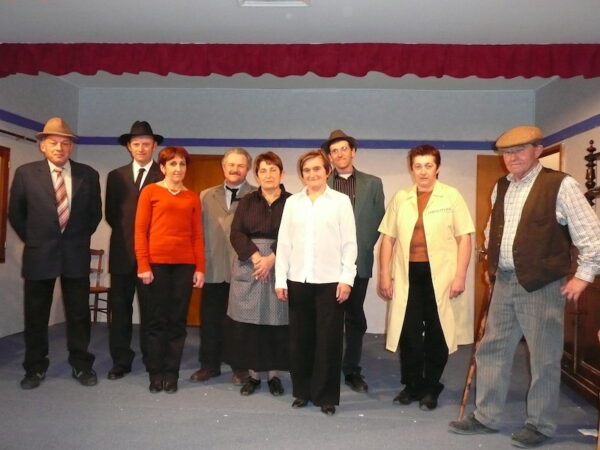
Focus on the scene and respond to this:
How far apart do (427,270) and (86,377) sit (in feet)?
7.41

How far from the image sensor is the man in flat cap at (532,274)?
2428 mm

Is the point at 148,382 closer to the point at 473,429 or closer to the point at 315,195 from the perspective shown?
the point at 315,195

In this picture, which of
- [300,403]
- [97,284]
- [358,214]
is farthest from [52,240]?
[97,284]

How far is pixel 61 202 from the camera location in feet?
10.8

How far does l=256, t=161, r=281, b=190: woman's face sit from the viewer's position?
3.10m

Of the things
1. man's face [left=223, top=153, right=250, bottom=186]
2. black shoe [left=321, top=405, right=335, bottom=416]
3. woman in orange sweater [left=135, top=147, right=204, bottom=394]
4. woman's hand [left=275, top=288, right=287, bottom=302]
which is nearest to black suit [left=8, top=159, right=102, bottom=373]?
woman in orange sweater [left=135, top=147, right=204, bottom=394]

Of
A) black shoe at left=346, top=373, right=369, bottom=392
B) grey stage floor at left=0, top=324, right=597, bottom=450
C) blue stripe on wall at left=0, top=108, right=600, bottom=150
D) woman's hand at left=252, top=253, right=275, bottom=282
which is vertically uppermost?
blue stripe on wall at left=0, top=108, right=600, bottom=150

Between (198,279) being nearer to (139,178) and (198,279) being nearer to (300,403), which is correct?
(139,178)

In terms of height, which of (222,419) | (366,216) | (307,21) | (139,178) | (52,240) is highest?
(307,21)

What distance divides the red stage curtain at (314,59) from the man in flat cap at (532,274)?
1.38 meters

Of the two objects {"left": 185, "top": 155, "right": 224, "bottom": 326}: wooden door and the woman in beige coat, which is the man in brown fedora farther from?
{"left": 185, "top": 155, "right": 224, "bottom": 326}: wooden door

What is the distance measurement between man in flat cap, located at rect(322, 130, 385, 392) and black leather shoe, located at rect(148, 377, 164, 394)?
122cm

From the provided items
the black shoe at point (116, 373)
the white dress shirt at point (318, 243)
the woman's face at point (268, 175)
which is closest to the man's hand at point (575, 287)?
the white dress shirt at point (318, 243)

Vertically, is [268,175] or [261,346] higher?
[268,175]
